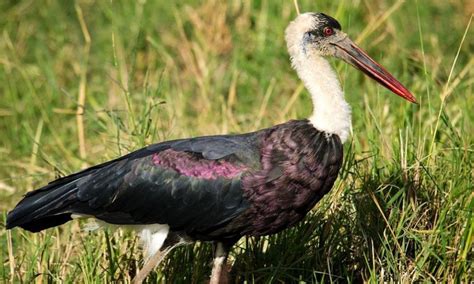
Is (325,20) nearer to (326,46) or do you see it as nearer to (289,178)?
(326,46)

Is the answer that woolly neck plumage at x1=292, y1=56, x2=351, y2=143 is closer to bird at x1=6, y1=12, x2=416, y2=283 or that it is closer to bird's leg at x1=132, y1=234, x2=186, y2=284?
bird at x1=6, y1=12, x2=416, y2=283

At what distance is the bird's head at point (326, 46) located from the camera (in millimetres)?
6039

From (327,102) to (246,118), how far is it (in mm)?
2677

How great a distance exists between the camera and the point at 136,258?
Answer: 20.8 feet

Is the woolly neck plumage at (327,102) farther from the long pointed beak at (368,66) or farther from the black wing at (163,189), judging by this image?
the black wing at (163,189)

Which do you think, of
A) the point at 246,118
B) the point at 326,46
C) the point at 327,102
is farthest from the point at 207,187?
the point at 246,118

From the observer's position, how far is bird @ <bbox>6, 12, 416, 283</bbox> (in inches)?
223

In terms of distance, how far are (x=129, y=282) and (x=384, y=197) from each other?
4.77 ft

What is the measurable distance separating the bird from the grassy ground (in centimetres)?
34

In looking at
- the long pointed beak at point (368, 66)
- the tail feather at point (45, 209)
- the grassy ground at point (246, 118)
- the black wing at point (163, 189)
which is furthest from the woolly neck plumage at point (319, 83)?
the tail feather at point (45, 209)

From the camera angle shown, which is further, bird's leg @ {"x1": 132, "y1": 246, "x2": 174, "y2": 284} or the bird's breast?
bird's leg @ {"x1": 132, "y1": 246, "x2": 174, "y2": 284}

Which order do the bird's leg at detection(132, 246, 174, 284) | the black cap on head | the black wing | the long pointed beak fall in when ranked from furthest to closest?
the black cap on head
the long pointed beak
the bird's leg at detection(132, 246, 174, 284)
the black wing

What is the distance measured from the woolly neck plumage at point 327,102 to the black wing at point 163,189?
0.35 m

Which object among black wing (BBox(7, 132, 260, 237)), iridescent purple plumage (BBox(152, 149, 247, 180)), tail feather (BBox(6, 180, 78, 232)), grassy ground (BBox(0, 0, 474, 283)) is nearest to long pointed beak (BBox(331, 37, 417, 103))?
grassy ground (BBox(0, 0, 474, 283))
